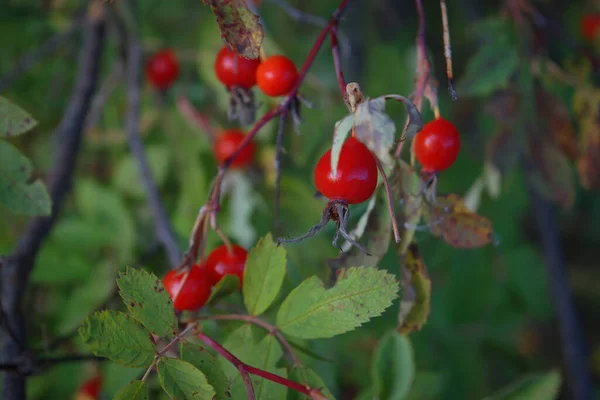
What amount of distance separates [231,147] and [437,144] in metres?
1.18

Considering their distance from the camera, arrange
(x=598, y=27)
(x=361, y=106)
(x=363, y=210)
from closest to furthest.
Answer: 1. (x=361, y=106)
2. (x=363, y=210)
3. (x=598, y=27)

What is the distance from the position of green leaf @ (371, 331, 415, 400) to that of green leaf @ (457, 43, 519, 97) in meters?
0.66

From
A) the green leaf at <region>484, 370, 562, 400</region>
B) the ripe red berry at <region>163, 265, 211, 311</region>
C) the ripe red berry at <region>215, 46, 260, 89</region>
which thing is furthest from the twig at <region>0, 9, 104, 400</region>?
the green leaf at <region>484, 370, 562, 400</region>

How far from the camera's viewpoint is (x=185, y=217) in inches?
70.4

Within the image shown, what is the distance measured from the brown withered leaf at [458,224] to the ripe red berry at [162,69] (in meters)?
1.42

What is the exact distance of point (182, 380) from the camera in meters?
0.76

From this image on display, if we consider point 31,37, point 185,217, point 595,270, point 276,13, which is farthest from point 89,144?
point 595,270

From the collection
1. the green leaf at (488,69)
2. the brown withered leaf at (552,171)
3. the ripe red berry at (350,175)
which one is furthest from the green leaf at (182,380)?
the brown withered leaf at (552,171)

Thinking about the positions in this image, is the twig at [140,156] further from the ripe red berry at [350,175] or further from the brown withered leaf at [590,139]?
the brown withered leaf at [590,139]

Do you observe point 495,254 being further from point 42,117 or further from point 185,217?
point 42,117

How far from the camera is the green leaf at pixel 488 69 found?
135 cm

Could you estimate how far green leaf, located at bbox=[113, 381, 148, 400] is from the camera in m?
0.74

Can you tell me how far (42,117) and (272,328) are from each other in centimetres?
189

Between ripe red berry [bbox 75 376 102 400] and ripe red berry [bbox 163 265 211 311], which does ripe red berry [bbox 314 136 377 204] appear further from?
ripe red berry [bbox 75 376 102 400]
